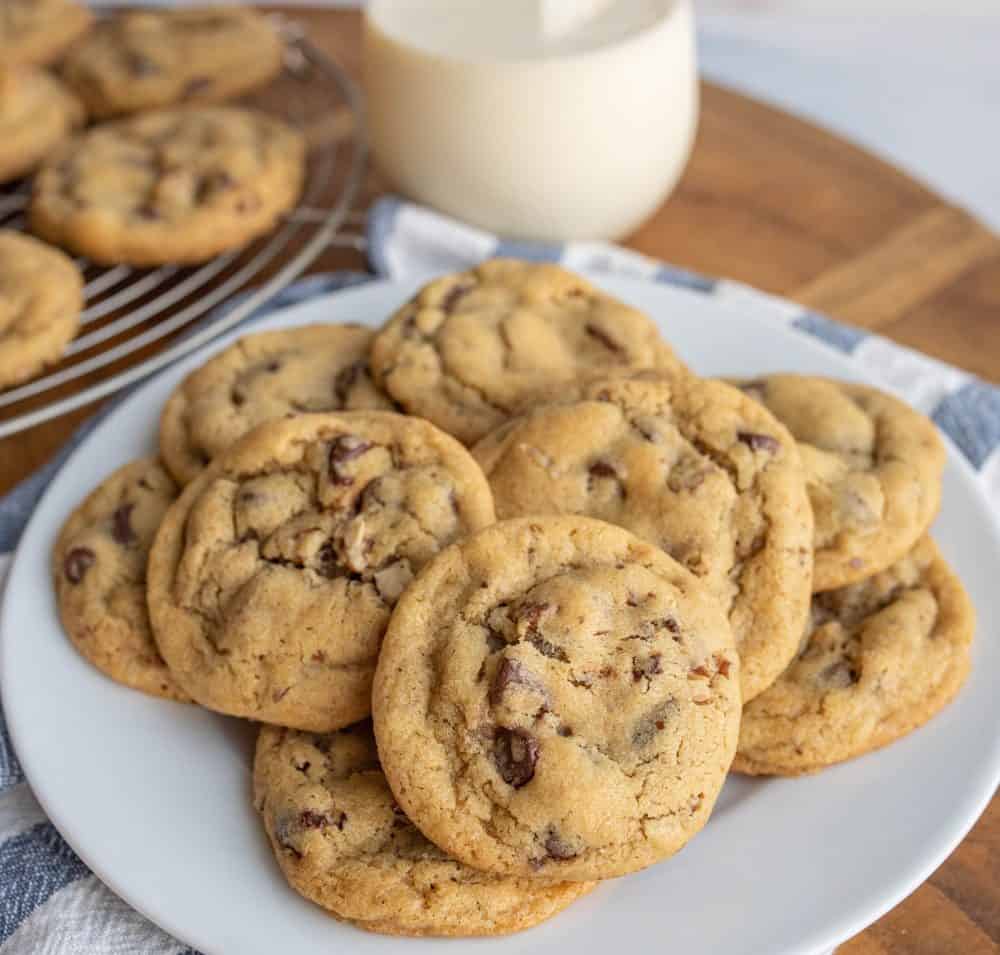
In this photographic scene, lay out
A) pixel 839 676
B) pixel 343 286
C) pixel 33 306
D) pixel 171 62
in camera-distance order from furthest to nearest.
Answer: pixel 171 62 < pixel 343 286 < pixel 33 306 < pixel 839 676

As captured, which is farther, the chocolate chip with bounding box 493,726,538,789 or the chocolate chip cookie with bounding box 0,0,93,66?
the chocolate chip cookie with bounding box 0,0,93,66

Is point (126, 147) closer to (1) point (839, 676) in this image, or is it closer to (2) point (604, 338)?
(2) point (604, 338)

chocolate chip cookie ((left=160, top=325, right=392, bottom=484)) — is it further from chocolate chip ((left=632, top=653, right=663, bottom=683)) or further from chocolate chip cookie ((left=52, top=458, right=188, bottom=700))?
chocolate chip ((left=632, top=653, right=663, bottom=683))

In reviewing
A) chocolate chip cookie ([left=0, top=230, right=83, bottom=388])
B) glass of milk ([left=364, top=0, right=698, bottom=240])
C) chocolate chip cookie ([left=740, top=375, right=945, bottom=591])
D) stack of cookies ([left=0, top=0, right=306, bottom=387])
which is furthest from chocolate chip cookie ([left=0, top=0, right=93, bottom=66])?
chocolate chip cookie ([left=740, top=375, right=945, bottom=591])

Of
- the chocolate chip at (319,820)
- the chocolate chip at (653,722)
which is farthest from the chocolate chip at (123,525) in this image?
the chocolate chip at (653,722)

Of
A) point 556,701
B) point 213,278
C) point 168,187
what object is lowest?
point 213,278

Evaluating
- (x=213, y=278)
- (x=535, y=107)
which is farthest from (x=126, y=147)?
(x=535, y=107)
